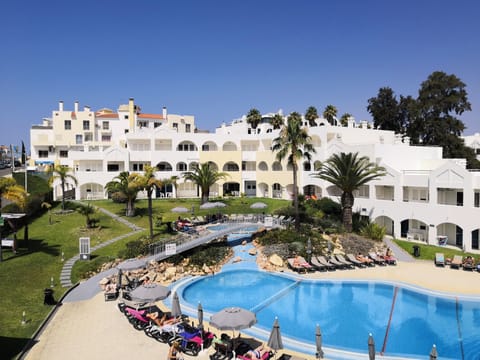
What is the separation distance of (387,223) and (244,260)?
18034 mm

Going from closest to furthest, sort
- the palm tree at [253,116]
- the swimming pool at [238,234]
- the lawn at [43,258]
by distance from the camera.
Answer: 1. the lawn at [43,258]
2. the swimming pool at [238,234]
3. the palm tree at [253,116]

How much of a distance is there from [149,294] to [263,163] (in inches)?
1625

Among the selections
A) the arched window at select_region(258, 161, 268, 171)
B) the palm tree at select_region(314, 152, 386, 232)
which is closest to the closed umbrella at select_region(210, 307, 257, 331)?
the palm tree at select_region(314, 152, 386, 232)

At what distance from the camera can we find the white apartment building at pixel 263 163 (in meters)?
33.6

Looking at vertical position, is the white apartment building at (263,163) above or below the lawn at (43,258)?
above

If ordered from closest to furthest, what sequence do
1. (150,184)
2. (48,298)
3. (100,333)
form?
(100,333)
(48,298)
(150,184)

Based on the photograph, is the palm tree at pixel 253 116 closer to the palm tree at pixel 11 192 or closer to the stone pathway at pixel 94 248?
the stone pathway at pixel 94 248

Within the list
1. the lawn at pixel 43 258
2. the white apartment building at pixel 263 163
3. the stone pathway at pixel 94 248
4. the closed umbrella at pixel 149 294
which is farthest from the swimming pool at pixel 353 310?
the white apartment building at pixel 263 163

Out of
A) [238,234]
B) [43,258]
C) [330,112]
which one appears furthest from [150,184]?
[330,112]

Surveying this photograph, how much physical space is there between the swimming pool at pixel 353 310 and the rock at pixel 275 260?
4.53 ft

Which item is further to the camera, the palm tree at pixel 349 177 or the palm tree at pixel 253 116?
the palm tree at pixel 253 116

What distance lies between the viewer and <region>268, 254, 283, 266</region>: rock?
90.0ft

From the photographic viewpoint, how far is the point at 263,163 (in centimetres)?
5675

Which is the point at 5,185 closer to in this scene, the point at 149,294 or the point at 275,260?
the point at 149,294
